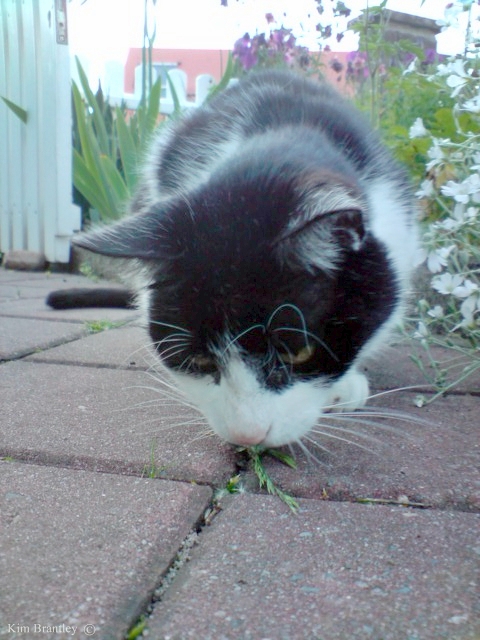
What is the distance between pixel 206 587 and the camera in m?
0.65

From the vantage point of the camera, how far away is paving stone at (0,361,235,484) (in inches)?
38.2

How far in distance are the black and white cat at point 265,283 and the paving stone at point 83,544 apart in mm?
203

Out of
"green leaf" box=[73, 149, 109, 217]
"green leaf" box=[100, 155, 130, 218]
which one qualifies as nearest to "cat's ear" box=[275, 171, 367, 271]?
"green leaf" box=[100, 155, 130, 218]

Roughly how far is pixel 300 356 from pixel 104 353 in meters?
0.81

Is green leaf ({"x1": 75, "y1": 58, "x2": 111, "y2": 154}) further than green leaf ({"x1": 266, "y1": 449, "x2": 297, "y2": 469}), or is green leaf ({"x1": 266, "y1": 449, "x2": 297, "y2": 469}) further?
green leaf ({"x1": 75, "y1": 58, "x2": 111, "y2": 154})

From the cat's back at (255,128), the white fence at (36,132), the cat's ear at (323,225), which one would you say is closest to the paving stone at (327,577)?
the cat's ear at (323,225)

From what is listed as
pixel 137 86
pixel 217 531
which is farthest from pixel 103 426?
pixel 137 86

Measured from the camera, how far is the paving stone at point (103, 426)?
971mm

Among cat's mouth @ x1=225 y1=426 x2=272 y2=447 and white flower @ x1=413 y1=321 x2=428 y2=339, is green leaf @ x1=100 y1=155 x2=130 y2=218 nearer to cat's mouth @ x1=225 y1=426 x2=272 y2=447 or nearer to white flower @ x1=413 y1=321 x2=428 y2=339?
white flower @ x1=413 y1=321 x2=428 y2=339

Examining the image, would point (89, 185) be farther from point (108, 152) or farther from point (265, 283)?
point (265, 283)

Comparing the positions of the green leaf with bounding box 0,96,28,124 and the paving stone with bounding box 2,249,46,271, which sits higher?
the green leaf with bounding box 0,96,28,124

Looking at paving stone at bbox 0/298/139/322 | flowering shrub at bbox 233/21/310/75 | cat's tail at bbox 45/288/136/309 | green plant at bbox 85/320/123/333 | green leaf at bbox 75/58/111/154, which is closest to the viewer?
green plant at bbox 85/320/123/333

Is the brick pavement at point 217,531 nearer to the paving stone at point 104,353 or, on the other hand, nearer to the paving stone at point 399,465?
the paving stone at point 399,465

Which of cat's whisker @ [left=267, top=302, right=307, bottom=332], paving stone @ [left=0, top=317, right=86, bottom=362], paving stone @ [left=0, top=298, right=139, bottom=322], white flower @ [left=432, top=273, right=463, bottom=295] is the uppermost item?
cat's whisker @ [left=267, top=302, right=307, bottom=332]
